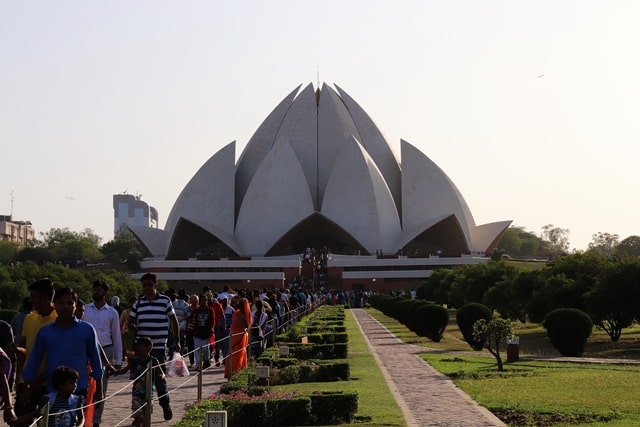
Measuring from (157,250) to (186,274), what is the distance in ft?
24.8

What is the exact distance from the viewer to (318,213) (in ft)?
169

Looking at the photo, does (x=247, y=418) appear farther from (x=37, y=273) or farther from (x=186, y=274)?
(x=186, y=274)

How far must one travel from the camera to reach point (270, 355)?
9.79 metres

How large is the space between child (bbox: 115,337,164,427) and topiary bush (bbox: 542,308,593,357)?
902 cm

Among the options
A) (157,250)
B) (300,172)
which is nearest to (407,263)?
(300,172)

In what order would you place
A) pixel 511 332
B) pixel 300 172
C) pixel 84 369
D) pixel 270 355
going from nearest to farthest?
1. pixel 84 369
2. pixel 270 355
3. pixel 511 332
4. pixel 300 172

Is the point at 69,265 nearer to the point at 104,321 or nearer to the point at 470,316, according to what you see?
the point at 470,316

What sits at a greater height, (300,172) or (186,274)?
(300,172)

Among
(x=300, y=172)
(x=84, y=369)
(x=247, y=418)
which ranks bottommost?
(x=247, y=418)

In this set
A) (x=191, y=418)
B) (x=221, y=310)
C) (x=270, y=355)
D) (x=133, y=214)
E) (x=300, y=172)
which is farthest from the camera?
(x=133, y=214)

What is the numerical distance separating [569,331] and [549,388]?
582 centimetres

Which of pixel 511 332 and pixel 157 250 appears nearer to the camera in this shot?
pixel 511 332

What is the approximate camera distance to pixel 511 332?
1200cm

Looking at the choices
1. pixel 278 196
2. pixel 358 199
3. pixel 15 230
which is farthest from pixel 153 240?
pixel 15 230
